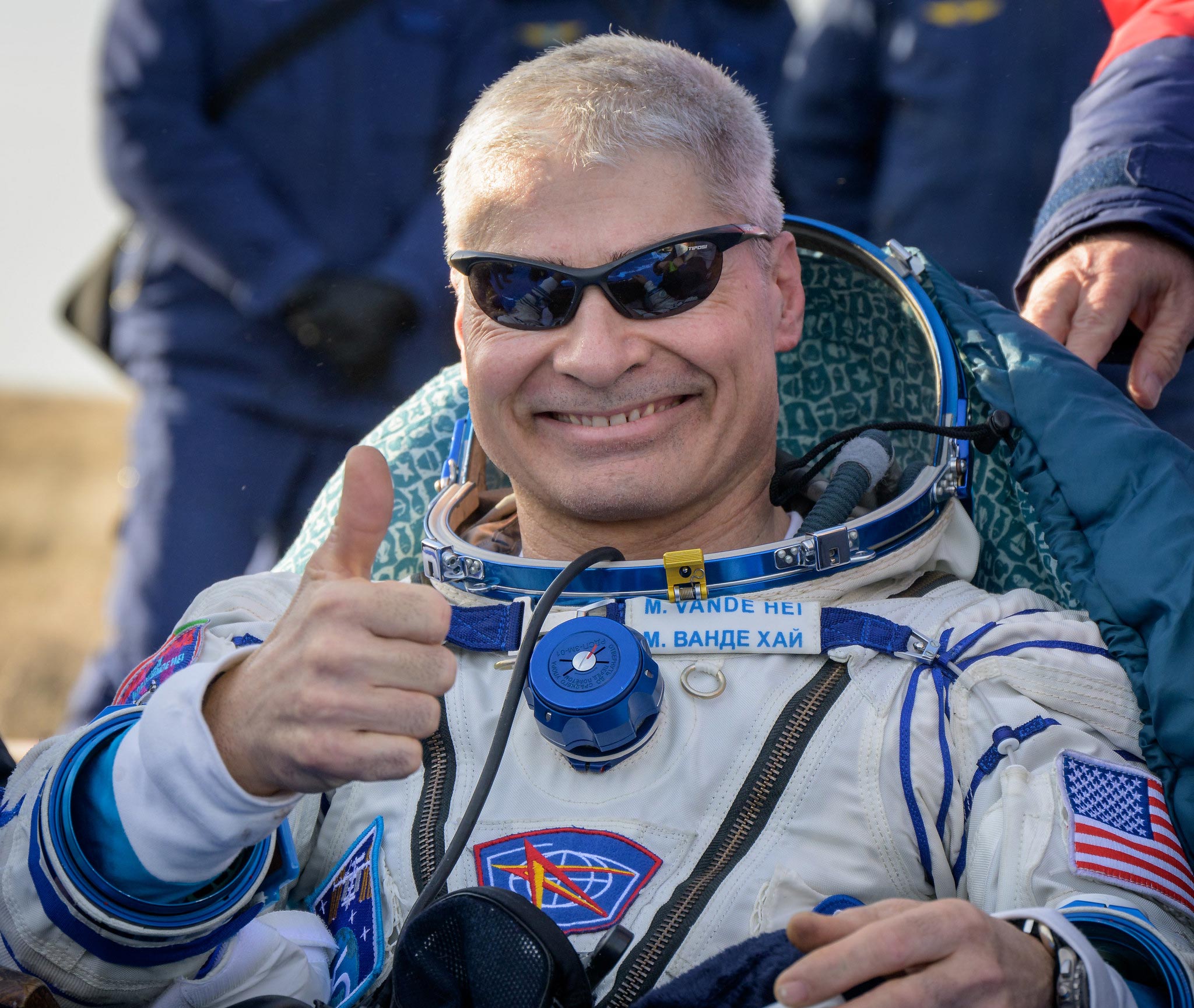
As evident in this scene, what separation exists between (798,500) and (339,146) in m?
2.16

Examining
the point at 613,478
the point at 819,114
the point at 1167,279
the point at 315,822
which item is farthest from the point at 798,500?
the point at 819,114

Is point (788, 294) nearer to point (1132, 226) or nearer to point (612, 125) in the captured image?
point (612, 125)

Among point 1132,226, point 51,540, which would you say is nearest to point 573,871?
point 1132,226

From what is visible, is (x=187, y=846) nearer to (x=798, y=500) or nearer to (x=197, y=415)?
(x=798, y=500)

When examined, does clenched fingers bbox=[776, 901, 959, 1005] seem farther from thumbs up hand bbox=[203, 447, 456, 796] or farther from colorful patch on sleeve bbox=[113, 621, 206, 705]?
colorful patch on sleeve bbox=[113, 621, 206, 705]

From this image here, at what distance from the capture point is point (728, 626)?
1832 mm

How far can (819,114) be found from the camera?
12.8 ft

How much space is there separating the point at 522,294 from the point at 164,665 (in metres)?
0.74

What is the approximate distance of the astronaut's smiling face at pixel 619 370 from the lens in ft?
6.37

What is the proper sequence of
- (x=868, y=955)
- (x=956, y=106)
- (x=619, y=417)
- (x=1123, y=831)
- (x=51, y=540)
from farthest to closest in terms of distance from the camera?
(x=51, y=540)
(x=956, y=106)
(x=619, y=417)
(x=1123, y=831)
(x=868, y=955)

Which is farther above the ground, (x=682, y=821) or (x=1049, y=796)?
(x=1049, y=796)

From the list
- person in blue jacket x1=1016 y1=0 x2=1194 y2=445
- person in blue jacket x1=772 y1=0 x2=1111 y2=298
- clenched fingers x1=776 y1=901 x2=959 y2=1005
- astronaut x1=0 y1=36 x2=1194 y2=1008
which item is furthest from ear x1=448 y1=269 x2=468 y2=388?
person in blue jacket x1=772 y1=0 x2=1111 y2=298

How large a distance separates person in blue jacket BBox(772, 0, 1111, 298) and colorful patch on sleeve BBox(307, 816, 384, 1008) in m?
2.47

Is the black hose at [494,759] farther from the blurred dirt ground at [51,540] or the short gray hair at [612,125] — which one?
the blurred dirt ground at [51,540]
